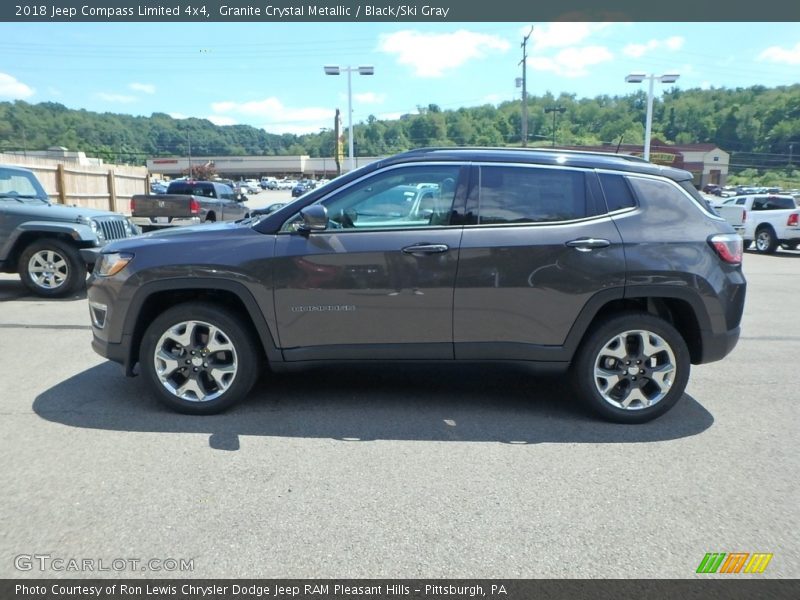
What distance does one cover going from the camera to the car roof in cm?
441

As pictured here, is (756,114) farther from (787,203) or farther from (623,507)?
(623,507)

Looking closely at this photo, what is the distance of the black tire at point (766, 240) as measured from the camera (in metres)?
17.9

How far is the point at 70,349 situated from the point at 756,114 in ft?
395

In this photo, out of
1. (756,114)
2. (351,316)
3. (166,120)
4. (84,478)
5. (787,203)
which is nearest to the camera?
(84,478)

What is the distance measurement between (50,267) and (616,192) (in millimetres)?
8241

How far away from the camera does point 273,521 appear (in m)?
3.07

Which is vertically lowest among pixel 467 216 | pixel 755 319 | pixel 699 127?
pixel 755 319

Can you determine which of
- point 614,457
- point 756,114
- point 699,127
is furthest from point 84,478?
point 756,114

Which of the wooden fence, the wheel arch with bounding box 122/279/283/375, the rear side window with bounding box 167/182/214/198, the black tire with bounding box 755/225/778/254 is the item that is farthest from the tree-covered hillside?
the wheel arch with bounding box 122/279/283/375

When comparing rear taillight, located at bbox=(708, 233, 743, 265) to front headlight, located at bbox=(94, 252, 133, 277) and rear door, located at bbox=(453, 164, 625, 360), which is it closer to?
rear door, located at bbox=(453, 164, 625, 360)

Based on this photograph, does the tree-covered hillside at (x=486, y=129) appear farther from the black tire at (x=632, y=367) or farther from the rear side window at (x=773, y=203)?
the black tire at (x=632, y=367)
